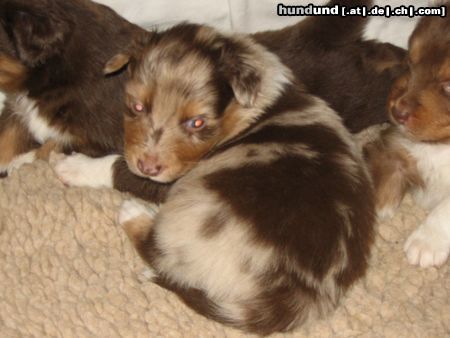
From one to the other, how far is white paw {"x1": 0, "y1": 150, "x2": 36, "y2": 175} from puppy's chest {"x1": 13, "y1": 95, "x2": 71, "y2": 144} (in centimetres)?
24

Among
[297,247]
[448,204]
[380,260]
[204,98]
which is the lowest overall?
[380,260]

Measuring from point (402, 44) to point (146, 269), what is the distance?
256 cm

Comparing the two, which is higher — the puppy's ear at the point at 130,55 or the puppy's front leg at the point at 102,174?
the puppy's ear at the point at 130,55

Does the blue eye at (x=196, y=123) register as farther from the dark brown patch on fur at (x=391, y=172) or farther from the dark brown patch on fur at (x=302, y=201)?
the dark brown patch on fur at (x=391, y=172)

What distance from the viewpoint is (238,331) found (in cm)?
377

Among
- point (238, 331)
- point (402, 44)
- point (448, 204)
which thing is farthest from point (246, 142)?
point (402, 44)

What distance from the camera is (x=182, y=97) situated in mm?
3688

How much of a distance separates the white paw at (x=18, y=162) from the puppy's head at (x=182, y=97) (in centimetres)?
106

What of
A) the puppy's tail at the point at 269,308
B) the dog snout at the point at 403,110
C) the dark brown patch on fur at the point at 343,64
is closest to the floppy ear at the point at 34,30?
the dark brown patch on fur at the point at 343,64

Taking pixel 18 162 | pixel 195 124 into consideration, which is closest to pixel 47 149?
pixel 18 162

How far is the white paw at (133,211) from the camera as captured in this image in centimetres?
399

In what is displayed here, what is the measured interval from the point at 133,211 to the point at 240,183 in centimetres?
83

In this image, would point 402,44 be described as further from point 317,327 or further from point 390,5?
point 317,327

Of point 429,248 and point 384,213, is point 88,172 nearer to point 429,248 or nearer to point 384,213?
point 384,213
